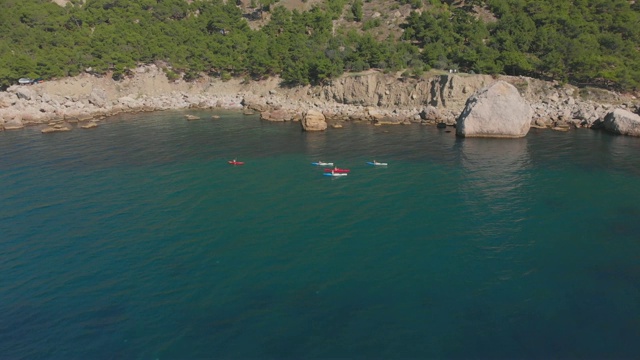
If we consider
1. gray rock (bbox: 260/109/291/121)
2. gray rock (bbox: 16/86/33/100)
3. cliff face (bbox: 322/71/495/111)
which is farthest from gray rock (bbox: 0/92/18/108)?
cliff face (bbox: 322/71/495/111)

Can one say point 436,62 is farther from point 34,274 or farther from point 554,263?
point 34,274

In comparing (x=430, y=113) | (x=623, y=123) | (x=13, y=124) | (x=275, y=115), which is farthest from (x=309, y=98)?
(x=623, y=123)

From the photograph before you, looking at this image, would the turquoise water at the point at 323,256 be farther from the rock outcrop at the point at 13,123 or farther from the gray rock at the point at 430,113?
the rock outcrop at the point at 13,123

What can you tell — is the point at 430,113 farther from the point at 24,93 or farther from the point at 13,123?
the point at 24,93

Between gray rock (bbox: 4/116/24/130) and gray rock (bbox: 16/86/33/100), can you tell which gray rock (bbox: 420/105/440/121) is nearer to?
gray rock (bbox: 4/116/24/130)

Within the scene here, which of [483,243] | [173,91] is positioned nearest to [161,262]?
[483,243]

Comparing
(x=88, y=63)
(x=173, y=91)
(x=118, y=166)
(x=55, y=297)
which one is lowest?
(x=55, y=297)
